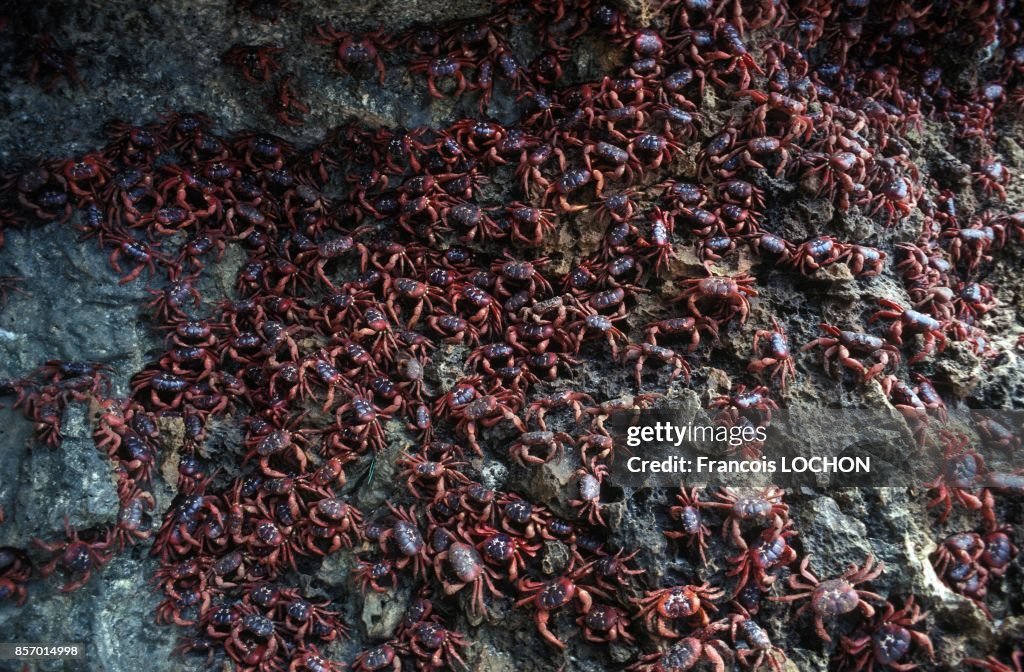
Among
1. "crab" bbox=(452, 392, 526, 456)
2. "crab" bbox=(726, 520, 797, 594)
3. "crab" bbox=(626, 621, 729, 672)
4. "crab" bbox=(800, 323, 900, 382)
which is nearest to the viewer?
"crab" bbox=(626, 621, 729, 672)

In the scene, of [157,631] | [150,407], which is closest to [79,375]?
[150,407]

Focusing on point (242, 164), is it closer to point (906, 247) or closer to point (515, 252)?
point (515, 252)

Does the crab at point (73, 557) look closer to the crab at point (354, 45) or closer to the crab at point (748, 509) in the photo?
the crab at point (354, 45)

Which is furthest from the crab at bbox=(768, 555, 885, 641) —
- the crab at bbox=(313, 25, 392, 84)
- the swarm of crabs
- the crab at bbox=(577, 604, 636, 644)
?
the crab at bbox=(313, 25, 392, 84)

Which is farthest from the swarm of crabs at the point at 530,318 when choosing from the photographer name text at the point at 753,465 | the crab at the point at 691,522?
the photographer name text at the point at 753,465

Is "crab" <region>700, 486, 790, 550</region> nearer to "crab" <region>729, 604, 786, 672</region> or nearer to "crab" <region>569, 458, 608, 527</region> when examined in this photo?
"crab" <region>729, 604, 786, 672</region>

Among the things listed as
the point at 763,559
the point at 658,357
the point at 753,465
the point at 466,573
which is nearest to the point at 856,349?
the point at 753,465
